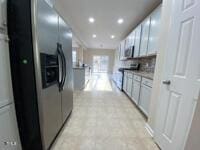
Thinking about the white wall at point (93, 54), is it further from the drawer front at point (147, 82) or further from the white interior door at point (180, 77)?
the white interior door at point (180, 77)

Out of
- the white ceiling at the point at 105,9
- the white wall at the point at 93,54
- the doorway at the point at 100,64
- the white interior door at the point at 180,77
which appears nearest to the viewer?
the white interior door at the point at 180,77

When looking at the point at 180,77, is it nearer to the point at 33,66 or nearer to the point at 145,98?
the point at 145,98

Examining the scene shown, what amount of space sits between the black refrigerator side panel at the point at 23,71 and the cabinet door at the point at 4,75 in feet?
0.15

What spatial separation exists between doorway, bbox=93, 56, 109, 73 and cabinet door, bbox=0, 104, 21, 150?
11.1m

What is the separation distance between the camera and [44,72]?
49.3 inches

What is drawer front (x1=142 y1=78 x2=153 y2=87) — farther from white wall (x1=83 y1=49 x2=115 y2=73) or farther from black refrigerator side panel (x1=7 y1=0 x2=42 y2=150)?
white wall (x1=83 y1=49 x2=115 y2=73)

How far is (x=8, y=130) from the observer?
110cm

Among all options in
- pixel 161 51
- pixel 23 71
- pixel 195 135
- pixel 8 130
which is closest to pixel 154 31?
pixel 161 51

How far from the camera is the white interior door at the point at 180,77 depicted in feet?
3.62

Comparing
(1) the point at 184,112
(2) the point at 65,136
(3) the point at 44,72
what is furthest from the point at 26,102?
(1) the point at 184,112

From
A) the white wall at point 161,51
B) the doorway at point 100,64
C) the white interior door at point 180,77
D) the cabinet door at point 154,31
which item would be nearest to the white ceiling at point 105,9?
the cabinet door at point 154,31

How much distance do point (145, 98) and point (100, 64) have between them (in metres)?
10.0

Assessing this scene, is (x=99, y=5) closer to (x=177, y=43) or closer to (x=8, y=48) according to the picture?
(x=177, y=43)

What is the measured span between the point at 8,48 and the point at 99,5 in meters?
2.63
